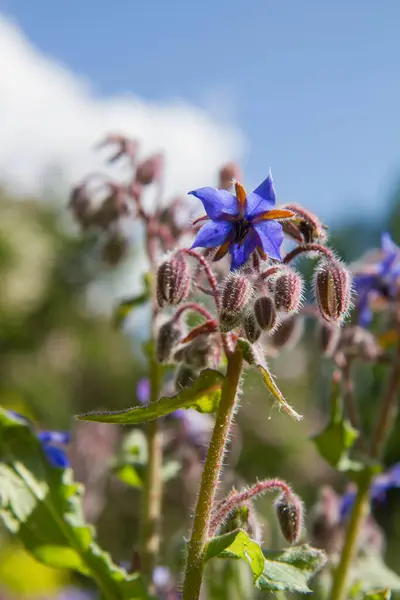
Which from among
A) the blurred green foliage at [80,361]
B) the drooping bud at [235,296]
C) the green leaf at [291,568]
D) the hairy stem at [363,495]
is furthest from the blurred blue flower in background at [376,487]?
the blurred green foliage at [80,361]

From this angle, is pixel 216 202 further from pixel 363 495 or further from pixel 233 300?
pixel 363 495

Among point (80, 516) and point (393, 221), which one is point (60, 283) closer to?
point (393, 221)

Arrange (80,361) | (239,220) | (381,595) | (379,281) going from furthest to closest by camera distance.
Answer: (80,361), (379,281), (381,595), (239,220)

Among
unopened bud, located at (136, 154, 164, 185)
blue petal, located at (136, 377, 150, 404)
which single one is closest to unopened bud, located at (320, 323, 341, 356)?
blue petal, located at (136, 377, 150, 404)

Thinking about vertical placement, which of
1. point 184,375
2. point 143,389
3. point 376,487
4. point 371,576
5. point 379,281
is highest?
point 379,281

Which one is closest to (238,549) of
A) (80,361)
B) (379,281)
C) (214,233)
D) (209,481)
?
(209,481)

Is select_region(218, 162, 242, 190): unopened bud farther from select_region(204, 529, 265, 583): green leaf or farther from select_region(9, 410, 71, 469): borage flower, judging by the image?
select_region(204, 529, 265, 583): green leaf
